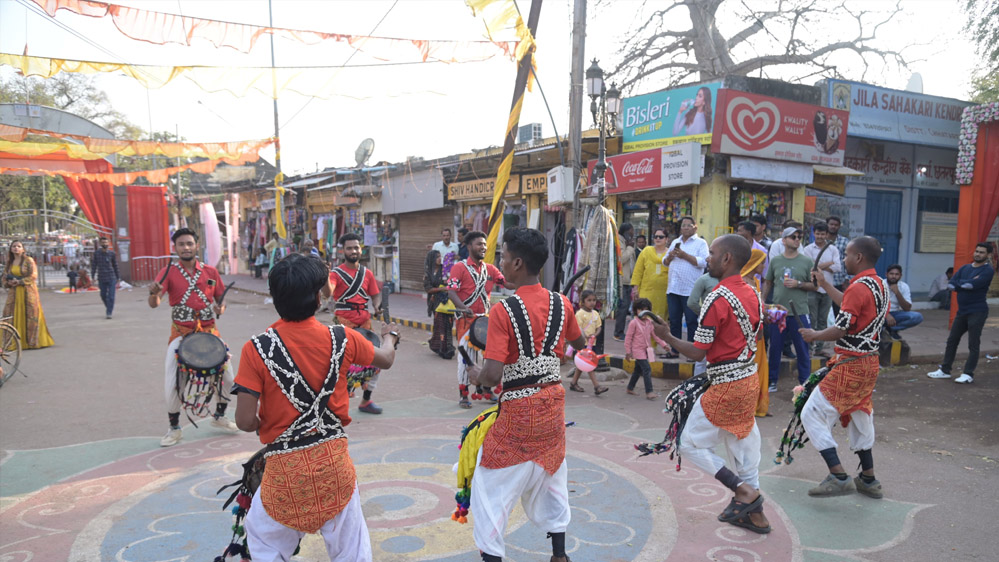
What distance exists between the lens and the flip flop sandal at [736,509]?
12.0 ft

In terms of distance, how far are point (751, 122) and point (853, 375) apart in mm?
8214

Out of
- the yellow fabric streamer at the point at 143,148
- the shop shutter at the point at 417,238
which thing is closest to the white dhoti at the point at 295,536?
the yellow fabric streamer at the point at 143,148

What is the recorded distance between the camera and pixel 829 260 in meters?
8.12

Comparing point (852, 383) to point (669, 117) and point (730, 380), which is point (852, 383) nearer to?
point (730, 380)

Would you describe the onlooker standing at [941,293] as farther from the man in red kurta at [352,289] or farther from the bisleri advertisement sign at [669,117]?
the man in red kurta at [352,289]

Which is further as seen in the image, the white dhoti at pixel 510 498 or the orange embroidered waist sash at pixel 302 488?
the white dhoti at pixel 510 498

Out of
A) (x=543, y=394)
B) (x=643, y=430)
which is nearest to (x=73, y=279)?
(x=643, y=430)

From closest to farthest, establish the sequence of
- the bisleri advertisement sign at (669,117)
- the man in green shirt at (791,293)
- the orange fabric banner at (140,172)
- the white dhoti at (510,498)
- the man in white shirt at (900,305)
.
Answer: the white dhoti at (510,498), the man in green shirt at (791,293), the man in white shirt at (900,305), the bisleri advertisement sign at (669,117), the orange fabric banner at (140,172)

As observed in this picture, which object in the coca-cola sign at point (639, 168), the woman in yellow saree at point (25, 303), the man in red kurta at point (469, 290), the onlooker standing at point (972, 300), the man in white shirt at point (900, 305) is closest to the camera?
the man in red kurta at point (469, 290)

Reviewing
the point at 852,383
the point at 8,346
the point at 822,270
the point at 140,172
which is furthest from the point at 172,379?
the point at 140,172

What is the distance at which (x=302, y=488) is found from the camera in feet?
8.05

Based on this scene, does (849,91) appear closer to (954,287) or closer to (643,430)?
(954,287)

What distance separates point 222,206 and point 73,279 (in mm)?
13178

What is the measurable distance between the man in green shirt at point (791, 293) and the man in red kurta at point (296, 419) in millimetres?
6035
